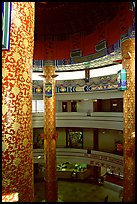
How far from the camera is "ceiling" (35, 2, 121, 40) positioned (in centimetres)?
895

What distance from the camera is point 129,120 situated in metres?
8.30

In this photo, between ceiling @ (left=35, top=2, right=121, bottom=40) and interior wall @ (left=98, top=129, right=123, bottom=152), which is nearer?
ceiling @ (left=35, top=2, right=121, bottom=40)

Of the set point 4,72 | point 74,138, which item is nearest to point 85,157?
point 74,138

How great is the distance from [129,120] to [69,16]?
559 centimetres

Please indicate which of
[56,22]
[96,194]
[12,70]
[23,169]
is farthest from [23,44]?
[96,194]

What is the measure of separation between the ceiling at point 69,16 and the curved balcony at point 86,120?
5178 mm

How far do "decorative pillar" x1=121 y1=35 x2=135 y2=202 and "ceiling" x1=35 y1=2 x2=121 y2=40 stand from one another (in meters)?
1.96

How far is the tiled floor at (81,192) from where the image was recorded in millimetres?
12750

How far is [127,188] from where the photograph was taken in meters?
8.34

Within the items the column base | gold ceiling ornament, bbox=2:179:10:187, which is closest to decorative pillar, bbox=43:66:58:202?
the column base

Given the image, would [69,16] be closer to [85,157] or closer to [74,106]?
[74,106]

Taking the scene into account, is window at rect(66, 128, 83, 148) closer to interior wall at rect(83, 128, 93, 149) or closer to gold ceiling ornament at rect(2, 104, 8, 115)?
interior wall at rect(83, 128, 93, 149)

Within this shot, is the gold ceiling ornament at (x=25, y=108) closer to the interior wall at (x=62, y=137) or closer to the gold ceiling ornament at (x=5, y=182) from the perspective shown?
the gold ceiling ornament at (x=5, y=182)

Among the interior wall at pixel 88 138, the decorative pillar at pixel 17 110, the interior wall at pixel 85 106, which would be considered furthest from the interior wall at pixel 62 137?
the decorative pillar at pixel 17 110
